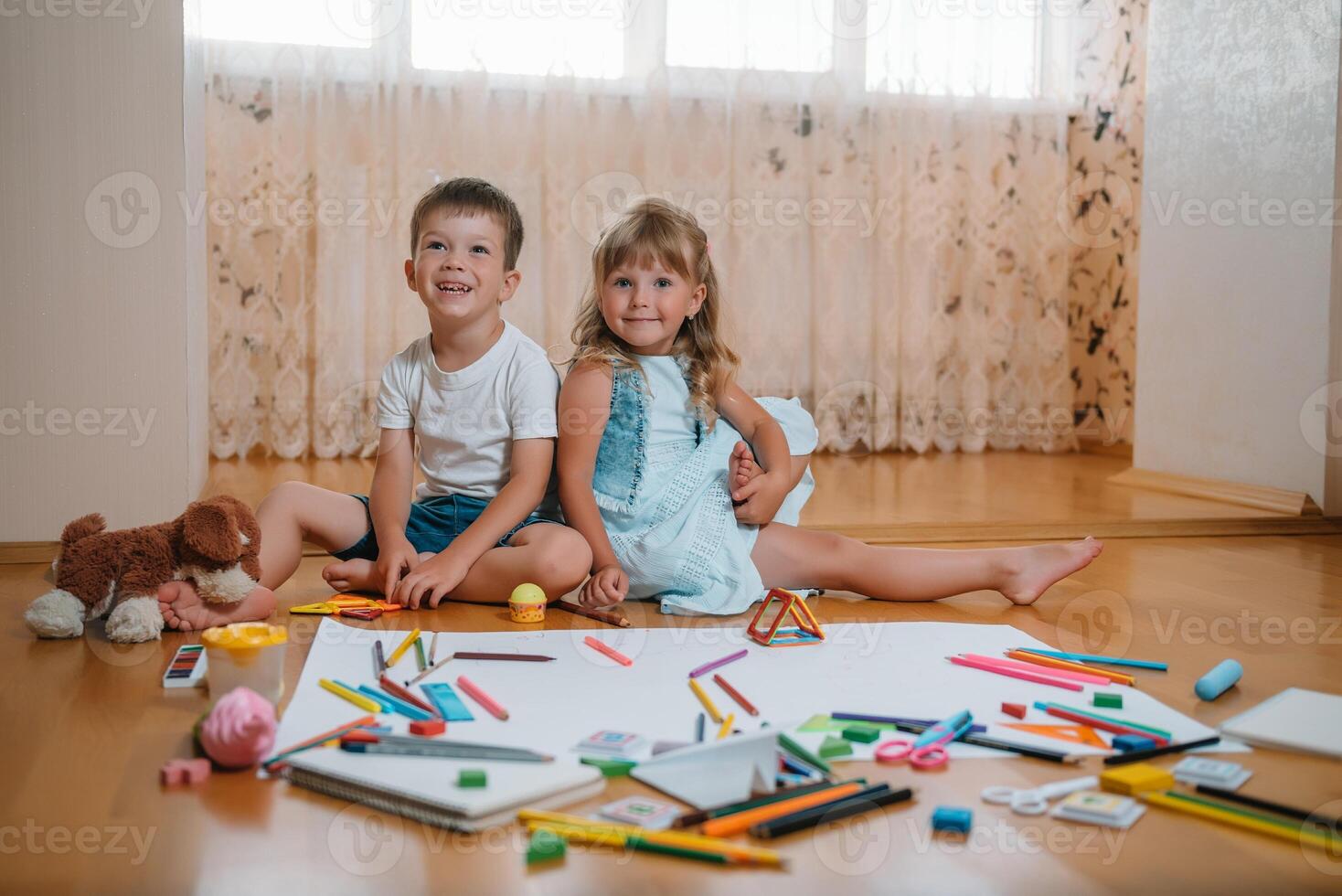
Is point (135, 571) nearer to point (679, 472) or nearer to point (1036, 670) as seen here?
point (679, 472)

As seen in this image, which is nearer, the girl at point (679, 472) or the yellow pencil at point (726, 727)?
the yellow pencil at point (726, 727)

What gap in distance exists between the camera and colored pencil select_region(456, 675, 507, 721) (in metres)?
0.91

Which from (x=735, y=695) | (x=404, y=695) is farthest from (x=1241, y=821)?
(x=404, y=695)

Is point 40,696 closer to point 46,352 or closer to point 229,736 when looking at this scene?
point 229,736

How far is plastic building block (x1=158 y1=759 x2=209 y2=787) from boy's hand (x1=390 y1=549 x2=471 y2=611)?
0.48 metres

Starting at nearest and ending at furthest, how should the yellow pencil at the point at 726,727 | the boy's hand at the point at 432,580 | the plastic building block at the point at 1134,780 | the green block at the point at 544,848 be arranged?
1. the green block at the point at 544,848
2. the plastic building block at the point at 1134,780
3. the yellow pencil at the point at 726,727
4. the boy's hand at the point at 432,580

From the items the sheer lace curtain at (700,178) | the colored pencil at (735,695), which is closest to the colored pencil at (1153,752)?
the colored pencil at (735,695)

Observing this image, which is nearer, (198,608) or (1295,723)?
Answer: (1295,723)

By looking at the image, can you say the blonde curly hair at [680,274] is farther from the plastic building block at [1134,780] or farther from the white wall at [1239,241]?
the white wall at [1239,241]

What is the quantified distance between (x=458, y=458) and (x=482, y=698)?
1.69ft

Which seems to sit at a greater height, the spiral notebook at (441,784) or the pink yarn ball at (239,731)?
the pink yarn ball at (239,731)

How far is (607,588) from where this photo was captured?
1.31m

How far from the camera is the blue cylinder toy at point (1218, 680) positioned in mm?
997

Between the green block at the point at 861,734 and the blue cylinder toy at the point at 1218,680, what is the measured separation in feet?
1.04
